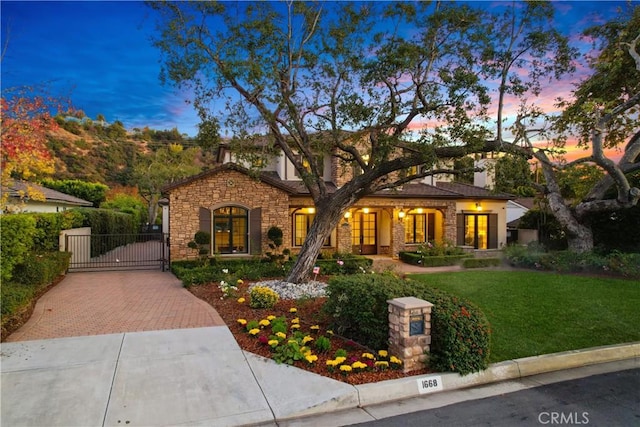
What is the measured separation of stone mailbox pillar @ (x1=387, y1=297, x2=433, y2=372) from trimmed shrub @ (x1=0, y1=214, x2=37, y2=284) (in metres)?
6.43

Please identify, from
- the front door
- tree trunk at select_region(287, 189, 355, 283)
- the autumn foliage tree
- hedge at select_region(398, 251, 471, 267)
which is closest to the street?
the autumn foliage tree

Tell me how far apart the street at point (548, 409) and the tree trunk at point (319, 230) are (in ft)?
22.6

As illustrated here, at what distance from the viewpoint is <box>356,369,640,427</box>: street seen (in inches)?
160

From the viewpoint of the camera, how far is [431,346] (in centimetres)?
A: 535

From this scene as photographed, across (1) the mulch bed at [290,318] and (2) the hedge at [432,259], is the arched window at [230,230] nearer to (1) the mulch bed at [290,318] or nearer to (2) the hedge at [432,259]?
(1) the mulch bed at [290,318]

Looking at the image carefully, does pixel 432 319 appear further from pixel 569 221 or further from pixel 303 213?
pixel 569 221

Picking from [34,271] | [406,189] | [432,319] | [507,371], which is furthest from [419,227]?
[34,271]

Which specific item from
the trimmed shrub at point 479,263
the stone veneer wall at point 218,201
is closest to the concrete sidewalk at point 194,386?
the stone veneer wall at point 218,201

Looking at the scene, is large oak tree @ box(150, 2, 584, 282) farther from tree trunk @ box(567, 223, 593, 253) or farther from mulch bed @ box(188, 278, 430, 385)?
tree trunk @ box(567, 223, 593, 253)

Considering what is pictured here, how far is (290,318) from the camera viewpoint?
7.44 m

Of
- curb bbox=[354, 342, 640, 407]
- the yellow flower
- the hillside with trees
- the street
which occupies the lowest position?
the street

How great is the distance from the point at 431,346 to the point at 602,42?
16.3 meters

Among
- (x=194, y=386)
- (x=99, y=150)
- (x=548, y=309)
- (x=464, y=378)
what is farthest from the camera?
(x=99, y=150)

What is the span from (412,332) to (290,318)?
118 inches
